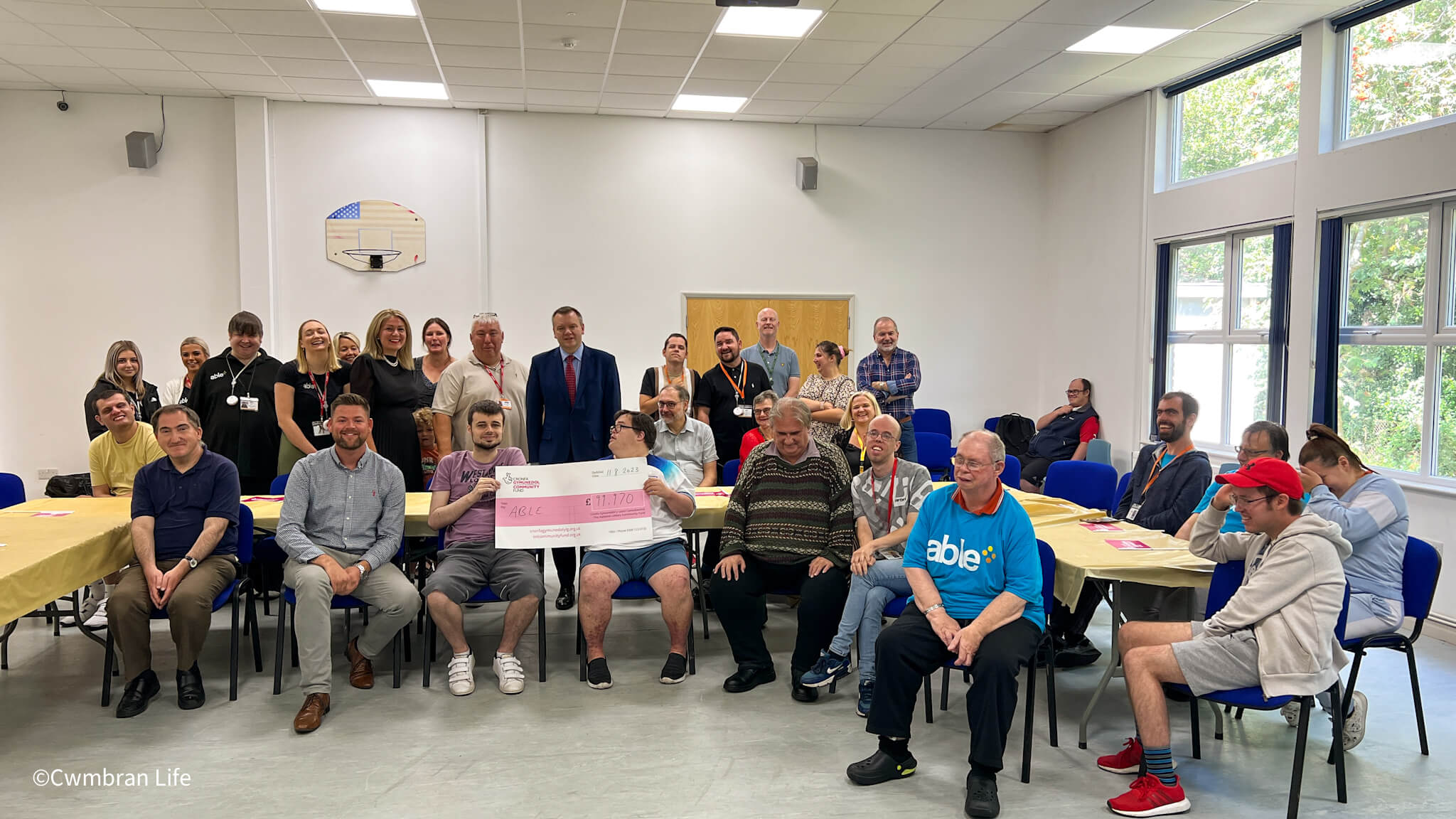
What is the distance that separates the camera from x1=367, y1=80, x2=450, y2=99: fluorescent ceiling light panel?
7.28 meters

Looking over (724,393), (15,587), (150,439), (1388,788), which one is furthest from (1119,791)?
(150,439)

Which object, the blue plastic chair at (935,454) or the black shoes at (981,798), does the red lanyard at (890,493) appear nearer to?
the black shoes at (981,798)

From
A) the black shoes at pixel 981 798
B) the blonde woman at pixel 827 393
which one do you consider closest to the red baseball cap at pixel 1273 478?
the black shoes at pixel 981 798

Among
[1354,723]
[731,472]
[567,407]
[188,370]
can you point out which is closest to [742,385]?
[731,472]

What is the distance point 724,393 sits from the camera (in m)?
5.94

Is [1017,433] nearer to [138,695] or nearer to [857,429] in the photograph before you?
[857,429]

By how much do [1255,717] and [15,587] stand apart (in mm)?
4803

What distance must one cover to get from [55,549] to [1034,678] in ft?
12.2

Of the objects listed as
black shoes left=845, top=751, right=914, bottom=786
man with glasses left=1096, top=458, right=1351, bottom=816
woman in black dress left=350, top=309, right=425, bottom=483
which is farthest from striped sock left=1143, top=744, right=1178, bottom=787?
woman in black dress left=350, top=309, right=425, bottom=483

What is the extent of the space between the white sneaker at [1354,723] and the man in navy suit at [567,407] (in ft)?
12.4

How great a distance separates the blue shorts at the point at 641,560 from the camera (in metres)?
4.19

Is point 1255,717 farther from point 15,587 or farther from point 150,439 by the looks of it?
point 150,439

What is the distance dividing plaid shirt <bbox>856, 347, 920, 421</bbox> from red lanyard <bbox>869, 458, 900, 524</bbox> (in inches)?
113

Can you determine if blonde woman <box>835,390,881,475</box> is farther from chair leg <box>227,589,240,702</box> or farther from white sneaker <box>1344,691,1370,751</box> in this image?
chair leg <box>227,589,240,702</box>
